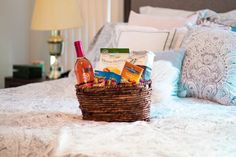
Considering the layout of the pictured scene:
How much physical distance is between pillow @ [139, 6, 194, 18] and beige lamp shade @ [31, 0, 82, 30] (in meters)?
0.52

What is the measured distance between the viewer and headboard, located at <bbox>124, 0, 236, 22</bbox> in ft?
8.86

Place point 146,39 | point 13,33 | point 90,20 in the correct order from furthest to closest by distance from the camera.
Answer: point 13,33 < point 90,20 < point 146,39

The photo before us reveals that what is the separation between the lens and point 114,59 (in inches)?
63.2

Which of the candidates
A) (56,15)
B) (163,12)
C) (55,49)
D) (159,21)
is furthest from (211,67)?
(55,49)

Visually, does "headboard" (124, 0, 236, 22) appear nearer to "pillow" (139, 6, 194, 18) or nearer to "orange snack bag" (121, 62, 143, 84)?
"pillow" (139, 6, 194, 18)

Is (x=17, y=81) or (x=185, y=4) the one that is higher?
(x=185, y=4)

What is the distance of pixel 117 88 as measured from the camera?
1.44 meters

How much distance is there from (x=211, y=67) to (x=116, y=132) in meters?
0.81

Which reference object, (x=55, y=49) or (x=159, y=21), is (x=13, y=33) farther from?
(x=159, y=21)

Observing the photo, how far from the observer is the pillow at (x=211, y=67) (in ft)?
6.25

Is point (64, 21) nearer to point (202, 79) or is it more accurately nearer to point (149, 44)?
point (149, 44)

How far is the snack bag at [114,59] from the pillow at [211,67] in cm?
52

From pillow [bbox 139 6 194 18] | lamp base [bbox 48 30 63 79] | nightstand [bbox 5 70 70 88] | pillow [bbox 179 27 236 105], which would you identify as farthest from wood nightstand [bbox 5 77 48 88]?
pillow [bbox 179 27 236 105]

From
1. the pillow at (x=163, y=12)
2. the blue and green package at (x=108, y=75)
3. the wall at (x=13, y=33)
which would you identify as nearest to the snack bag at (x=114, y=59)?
the blue and green package at (x=108, y=75)
